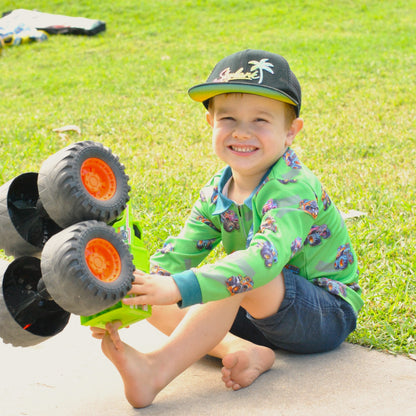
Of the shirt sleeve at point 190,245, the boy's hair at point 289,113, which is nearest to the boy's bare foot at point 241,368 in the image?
the shirt sleeve at point 190,245

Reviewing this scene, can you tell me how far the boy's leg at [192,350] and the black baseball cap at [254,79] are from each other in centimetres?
70

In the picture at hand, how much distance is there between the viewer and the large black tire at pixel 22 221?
2.23 meters

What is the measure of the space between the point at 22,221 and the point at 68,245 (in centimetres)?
48

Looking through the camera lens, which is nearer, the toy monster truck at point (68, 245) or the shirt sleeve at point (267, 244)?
the toy monster truck at point (68, 245)

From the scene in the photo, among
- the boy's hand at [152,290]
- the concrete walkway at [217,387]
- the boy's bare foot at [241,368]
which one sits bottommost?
the concrete walkway at [217,387]

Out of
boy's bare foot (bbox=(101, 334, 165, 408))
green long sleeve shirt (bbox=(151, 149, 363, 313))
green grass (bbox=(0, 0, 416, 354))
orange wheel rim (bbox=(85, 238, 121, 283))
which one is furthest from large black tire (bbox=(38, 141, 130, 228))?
green grass (bbox=(0, 0, 416, 354))

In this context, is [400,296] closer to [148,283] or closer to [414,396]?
[414,396]

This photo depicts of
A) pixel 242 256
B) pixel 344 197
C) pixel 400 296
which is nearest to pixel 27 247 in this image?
pixel 242 256

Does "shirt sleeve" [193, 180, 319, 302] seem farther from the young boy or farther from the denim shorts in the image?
the denim shorts

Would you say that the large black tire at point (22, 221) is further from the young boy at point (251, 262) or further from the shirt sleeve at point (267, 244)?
the shirt sleeve at point (267, 244)

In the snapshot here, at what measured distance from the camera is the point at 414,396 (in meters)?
2.29

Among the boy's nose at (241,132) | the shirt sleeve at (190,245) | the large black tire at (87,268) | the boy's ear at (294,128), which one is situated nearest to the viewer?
the large black tire at (87,268)

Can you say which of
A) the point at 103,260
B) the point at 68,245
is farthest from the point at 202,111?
the point at 68,245

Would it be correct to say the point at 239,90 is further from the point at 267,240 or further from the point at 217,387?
the point at 217,387
